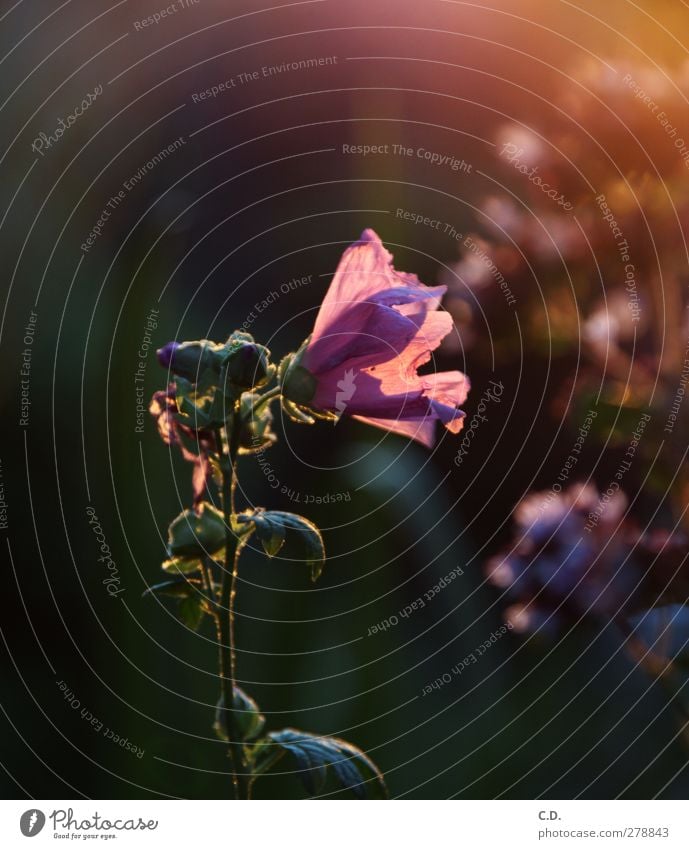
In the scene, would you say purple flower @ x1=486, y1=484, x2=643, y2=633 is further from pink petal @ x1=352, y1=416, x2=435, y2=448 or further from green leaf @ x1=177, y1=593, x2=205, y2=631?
green leaf @ x1=177, y1=593, x2=205, y2=631

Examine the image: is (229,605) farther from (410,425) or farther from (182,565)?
(410,425)

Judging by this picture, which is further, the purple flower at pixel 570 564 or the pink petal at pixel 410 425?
the purple flower at pixel 570 564

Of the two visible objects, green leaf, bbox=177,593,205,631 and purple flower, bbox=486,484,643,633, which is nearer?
green leaf, bbox=177,593,205,631

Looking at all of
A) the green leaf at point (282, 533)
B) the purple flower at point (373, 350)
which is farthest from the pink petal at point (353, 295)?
the green leaf at point (282, 533)

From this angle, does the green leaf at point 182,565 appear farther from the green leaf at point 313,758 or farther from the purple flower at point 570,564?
the purple flower at point 570,564

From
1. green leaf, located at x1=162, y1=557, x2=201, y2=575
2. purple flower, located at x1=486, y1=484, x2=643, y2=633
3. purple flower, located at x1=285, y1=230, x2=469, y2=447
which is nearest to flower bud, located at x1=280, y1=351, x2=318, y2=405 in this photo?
purple flower, located at x1=285, y1=230, x2=469, y2=447
